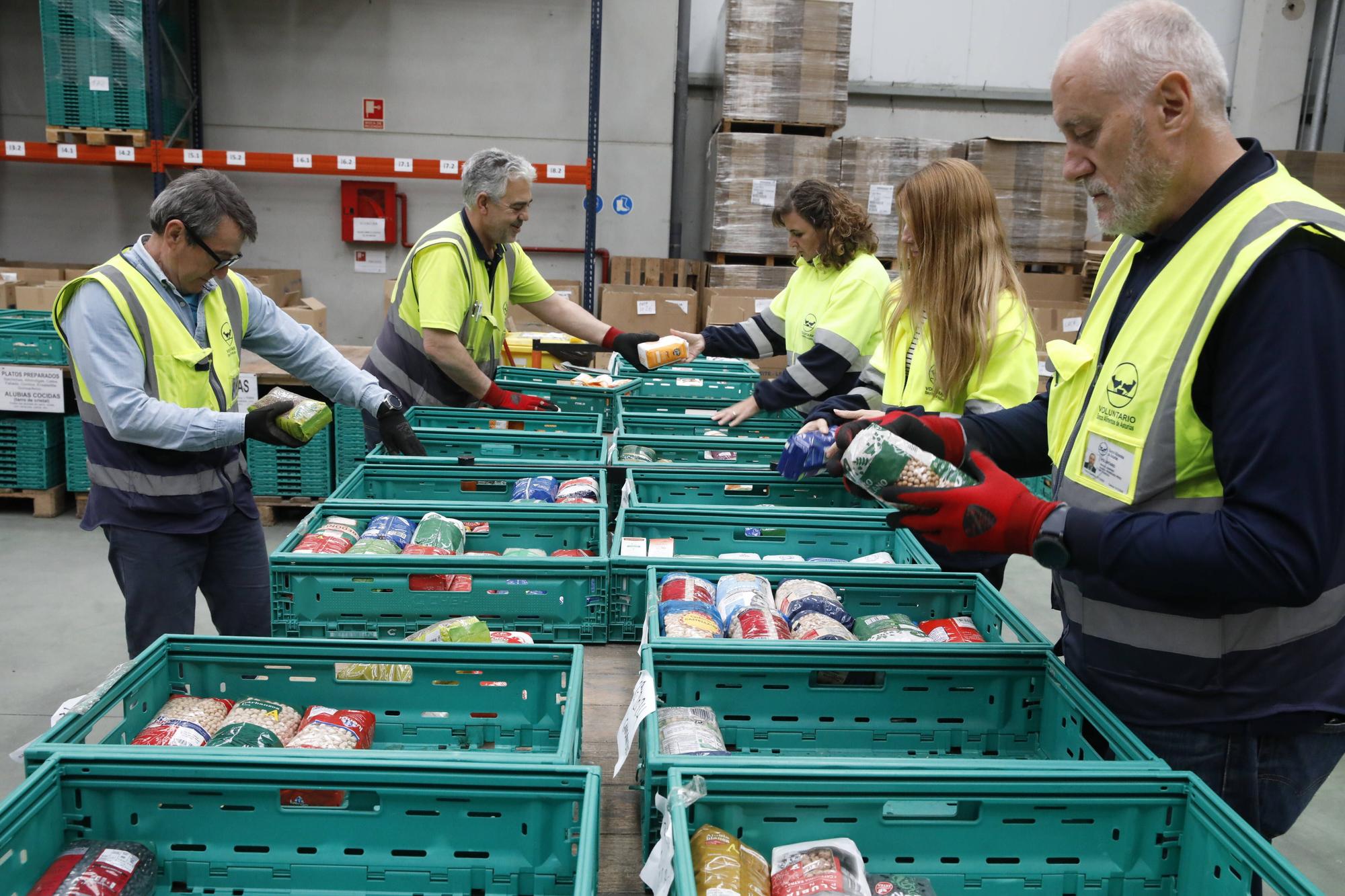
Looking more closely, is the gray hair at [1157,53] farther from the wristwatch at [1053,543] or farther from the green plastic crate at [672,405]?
the green plastic crate at [672,405]

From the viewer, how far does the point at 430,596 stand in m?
2.14

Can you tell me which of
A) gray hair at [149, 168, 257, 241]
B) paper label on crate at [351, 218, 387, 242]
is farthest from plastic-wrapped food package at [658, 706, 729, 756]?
paper label on crate at [351, 218, 387, 242]

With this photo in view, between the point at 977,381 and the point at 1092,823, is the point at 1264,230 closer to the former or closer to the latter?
the point at 1092,823

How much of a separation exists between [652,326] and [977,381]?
5.29 metres

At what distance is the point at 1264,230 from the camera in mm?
1305

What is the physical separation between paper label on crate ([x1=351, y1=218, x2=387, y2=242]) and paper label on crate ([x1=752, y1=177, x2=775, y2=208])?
3.24 metres

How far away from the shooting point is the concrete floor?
11.7ft

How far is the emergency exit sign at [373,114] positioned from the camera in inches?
338

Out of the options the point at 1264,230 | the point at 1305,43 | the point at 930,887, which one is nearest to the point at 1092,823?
the point at 930,887

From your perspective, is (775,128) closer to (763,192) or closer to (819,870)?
(763,192)

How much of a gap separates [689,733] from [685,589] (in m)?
0.52

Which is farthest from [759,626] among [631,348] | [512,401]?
[631,348]

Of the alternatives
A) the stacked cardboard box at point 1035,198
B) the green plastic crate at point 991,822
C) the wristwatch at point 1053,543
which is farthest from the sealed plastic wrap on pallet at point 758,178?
the green plastic crate at point 991,822

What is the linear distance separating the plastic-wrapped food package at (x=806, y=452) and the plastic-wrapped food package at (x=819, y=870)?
3.99ft
